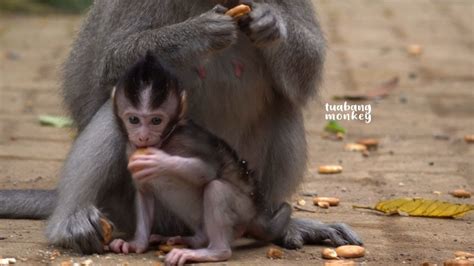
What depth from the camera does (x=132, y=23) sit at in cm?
546

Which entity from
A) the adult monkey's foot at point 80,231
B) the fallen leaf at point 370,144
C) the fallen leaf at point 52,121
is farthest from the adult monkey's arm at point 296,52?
the fallen leaf at point 52,121

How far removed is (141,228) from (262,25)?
1102mm

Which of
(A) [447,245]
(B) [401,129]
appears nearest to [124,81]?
(A) [447,245]

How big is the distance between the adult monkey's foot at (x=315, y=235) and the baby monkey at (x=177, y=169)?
0.33 m

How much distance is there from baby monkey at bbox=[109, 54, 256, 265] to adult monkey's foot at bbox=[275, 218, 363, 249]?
334 millimetres

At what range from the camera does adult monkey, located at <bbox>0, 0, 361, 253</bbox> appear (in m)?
5.20

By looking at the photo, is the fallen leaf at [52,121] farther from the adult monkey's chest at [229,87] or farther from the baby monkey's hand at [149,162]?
the baby monkey's hand at [149,162]

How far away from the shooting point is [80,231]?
5133 millimetres

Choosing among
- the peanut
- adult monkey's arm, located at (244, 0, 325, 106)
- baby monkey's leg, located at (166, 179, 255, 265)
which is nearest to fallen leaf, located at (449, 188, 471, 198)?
adult monkey's arm, located at (244, 0, 325, 106)

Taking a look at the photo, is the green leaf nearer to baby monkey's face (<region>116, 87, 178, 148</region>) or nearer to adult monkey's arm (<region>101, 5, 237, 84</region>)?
adult monkey's arm (<region>101, 5, 237, 84</region>)

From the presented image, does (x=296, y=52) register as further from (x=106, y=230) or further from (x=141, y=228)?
(x=106, y=230)

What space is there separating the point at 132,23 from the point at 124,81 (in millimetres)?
592

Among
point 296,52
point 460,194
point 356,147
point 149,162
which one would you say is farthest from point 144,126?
point 356,147

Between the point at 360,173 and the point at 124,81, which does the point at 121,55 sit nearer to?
the point at 124,81
